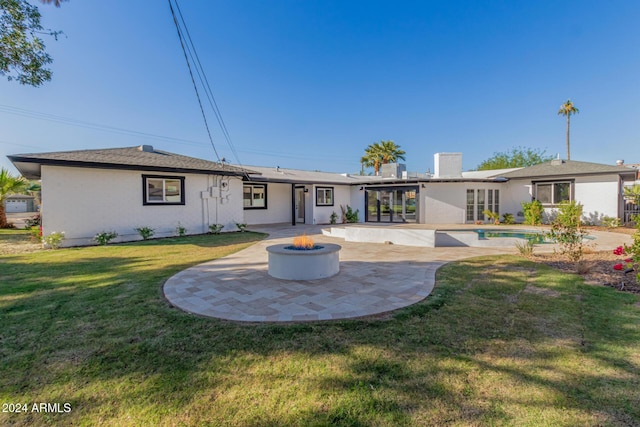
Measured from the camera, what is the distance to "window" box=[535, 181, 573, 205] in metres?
16.6

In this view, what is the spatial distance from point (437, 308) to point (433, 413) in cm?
224

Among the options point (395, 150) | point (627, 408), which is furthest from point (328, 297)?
point (395, 150)

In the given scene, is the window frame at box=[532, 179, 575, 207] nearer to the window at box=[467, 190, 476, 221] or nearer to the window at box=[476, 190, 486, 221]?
the window at box=[476, 190, 486, 221]

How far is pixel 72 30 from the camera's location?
26.1ft

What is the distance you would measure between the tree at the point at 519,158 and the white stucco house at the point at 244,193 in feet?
75.3

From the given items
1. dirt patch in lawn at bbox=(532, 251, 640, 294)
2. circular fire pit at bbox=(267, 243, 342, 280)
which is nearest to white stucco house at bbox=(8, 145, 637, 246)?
circular fire pit at bbox=(267, 243, 342, 280)

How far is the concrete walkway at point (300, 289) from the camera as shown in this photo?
4.04 metres

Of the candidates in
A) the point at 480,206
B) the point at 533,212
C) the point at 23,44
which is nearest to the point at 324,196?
the point at 480,206

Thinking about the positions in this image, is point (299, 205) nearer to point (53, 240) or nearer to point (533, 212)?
point (53, 240)

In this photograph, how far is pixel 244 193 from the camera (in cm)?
1706

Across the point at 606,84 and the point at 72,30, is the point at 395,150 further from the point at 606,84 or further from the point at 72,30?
the point at 72,30

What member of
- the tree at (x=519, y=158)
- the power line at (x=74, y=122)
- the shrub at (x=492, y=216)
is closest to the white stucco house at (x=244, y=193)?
the shrub at (x=492, y=216)

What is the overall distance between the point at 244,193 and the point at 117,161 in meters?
7.31

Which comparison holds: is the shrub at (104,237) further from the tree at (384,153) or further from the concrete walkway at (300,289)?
the tree at (384,153)
